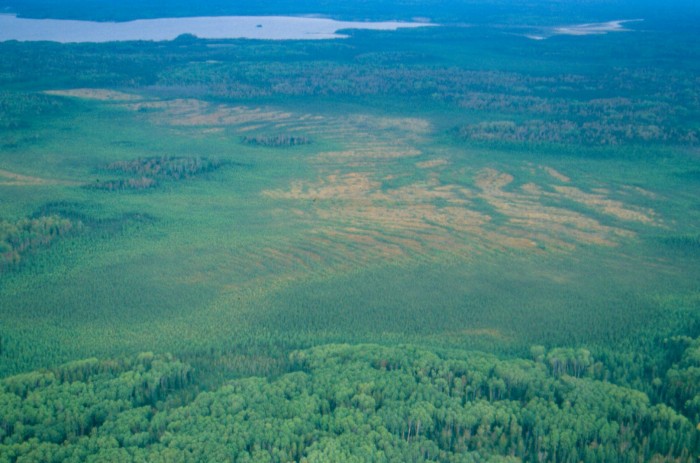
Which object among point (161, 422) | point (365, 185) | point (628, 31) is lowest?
point (161, 422)

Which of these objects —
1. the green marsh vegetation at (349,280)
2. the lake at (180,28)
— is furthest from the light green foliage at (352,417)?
the lake at (180,28)

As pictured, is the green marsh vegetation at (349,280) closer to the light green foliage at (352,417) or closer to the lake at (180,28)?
the light green foliage at (352,417)

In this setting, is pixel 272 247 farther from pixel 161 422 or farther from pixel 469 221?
pixel 161 422

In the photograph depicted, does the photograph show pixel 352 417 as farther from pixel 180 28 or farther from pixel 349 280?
pixel 180 28

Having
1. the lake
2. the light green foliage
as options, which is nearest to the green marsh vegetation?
the light green foliage

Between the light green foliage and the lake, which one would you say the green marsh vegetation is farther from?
the lake

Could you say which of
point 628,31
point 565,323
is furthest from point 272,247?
point 628,31
